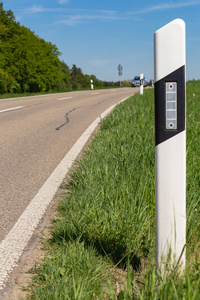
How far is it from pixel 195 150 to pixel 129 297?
3.08m

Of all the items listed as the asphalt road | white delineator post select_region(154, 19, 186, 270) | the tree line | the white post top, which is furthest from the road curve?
the tree line

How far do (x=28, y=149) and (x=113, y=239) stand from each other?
3.80 metres

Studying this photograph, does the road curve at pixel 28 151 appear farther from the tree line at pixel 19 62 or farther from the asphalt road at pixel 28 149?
the tree line at pixel 19 62

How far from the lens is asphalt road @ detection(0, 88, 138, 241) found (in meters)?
3.73

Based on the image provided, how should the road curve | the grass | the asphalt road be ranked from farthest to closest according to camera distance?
1. the asphalt road
2. the road curve
3. the grass

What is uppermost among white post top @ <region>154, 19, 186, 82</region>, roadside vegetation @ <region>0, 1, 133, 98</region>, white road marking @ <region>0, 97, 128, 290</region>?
roadside vegetation @ <region>0, 1, 133, 98</region>

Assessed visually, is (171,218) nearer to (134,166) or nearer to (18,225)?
(18,225)

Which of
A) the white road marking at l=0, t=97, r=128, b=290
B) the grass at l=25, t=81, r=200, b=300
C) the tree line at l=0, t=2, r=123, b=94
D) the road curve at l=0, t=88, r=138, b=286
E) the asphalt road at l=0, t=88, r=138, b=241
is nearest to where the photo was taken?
the grass at l=25, t=81, r=200, b=300

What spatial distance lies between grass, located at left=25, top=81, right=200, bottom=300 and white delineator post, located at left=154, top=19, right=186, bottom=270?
13cm

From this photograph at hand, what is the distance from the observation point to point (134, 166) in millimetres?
3736

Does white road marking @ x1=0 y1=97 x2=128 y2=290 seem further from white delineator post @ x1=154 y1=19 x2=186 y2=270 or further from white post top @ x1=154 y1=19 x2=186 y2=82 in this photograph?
white post top @ x1=154 y1=19 x2=186 y2=82

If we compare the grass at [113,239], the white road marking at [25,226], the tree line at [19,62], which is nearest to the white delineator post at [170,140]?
the grass at [113,239]

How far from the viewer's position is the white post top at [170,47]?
185 centimetres

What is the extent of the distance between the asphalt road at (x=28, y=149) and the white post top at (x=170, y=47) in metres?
1.79
